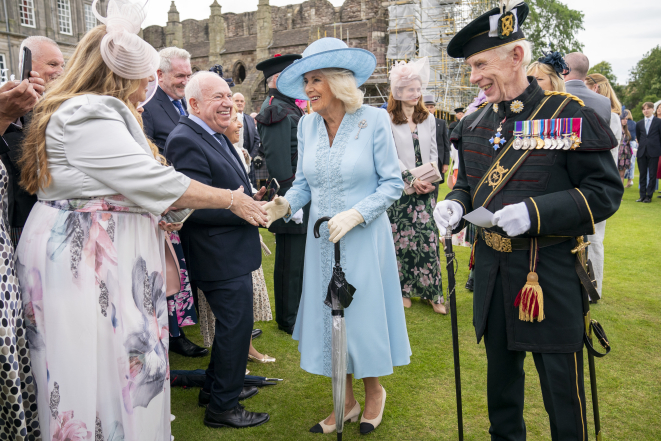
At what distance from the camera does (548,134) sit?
1.96 meters

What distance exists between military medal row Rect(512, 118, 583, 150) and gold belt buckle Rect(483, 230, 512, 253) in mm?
416

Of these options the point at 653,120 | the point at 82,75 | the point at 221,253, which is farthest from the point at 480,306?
the point at 653,120

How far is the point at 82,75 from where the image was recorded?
2.06 metres

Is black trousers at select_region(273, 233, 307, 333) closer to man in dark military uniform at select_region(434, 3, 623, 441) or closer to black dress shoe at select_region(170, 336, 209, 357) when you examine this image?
black dress shoe at select_region(170, 336, 209, 357)

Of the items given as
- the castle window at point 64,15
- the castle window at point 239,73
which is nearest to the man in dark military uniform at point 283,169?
the castle window at point 64,15

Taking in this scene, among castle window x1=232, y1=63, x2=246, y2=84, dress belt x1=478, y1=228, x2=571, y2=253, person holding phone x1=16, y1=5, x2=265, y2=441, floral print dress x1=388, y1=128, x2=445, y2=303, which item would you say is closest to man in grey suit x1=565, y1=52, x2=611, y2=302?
floral print dress x1=388, y1=128, x2=445, y2=303

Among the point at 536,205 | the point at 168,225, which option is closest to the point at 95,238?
the point at 168,225

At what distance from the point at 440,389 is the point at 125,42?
3088 millimetres

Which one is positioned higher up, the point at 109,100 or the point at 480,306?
the point at 109,100

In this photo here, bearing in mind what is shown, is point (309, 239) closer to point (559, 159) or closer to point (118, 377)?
point (118, 377)

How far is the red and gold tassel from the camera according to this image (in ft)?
6.56

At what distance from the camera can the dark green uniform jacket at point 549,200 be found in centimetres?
189

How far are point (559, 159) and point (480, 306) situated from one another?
31.7 inches

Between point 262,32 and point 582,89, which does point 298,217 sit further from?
point 262,32
